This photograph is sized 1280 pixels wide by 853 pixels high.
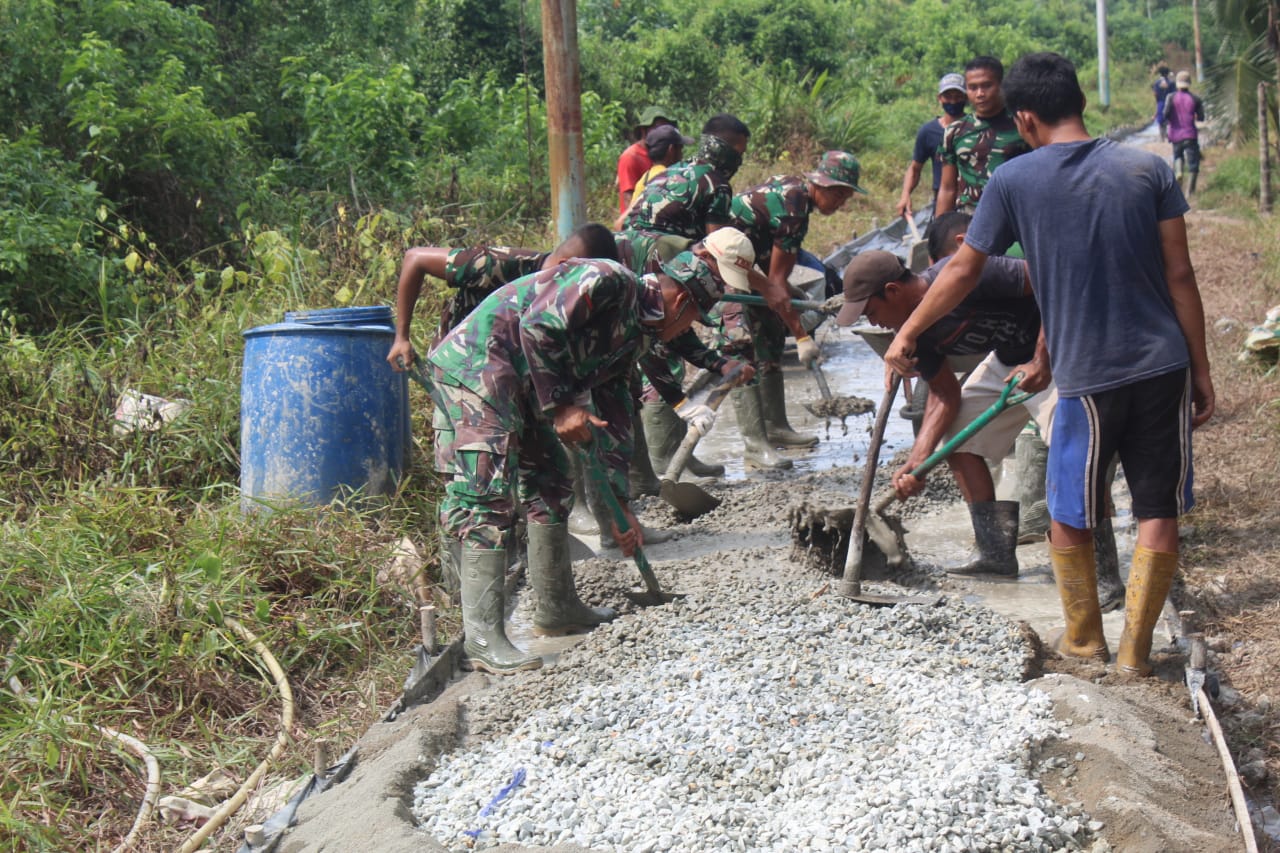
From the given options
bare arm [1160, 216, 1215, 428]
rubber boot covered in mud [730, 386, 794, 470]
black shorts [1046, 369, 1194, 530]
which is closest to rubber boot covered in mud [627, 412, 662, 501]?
rubber boot covered in mud [730, 386, 794, 470]

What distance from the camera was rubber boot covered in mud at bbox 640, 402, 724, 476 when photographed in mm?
6844

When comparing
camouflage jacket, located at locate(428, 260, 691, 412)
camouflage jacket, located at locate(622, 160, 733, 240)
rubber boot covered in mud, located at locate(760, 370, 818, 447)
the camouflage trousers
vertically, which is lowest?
rubber boot covered in mud, located at locate(760, 370, 818, 447)

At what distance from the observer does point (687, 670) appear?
12.7ft

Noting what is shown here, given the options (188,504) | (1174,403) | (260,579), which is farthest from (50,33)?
(1174,403)

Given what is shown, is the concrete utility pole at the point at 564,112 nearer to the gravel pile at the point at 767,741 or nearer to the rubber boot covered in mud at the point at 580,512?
the rubber boot covered in mud at the point at 580,512

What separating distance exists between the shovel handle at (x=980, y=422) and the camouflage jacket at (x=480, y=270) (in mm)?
1847

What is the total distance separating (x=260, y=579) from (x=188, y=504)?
112cm

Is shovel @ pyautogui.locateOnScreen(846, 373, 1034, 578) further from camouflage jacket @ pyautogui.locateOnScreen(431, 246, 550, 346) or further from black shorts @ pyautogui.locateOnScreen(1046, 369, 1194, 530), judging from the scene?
camouflage jacket @ pyautogui.locateOnScreen(431, 246, 550, 346)

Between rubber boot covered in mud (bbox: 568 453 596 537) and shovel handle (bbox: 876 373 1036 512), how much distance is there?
1.79 meters

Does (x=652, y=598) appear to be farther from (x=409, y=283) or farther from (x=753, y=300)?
(x=753, y=300)

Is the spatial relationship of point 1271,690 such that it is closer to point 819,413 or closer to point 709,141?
point 709,141

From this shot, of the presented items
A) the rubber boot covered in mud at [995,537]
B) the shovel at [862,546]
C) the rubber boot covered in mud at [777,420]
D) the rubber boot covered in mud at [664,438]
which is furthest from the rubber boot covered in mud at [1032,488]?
the rubber boot covered in mud at [777,420]

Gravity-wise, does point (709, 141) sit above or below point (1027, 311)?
above

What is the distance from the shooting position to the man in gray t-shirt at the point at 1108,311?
3.61 meters
